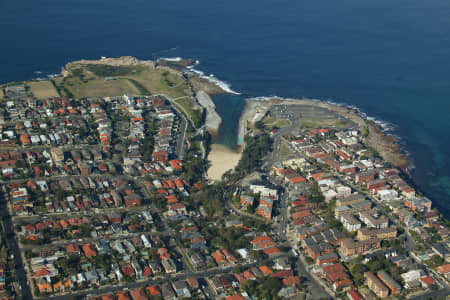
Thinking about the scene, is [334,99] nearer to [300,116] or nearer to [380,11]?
[300,116]

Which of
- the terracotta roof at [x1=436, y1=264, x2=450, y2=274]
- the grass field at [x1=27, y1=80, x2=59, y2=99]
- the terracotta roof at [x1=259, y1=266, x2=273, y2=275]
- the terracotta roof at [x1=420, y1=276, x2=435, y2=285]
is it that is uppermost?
the terracotta roof at [x1=436, y1=264, x2=450, y2=274]

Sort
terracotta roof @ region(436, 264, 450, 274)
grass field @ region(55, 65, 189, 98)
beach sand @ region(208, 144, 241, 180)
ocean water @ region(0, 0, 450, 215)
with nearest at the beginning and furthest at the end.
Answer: terracotta roof @ region(436, 264, 450, 274) → beach sand @ region(208, 144, 241, 180) → ocean water @ region(0, 0, 450, 215) → grass field @ region(55, 65, 189, 98)

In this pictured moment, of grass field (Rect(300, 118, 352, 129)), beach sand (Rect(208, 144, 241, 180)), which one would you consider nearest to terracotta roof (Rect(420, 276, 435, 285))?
beach sand (Rect(208, 144, 241, 180))

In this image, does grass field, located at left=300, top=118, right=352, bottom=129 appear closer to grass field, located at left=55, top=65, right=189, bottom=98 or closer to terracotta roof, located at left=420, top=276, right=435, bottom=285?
grass field, located at left=55, top=65, right=189, bottom=98

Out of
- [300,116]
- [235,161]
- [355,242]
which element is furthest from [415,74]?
[355,242]

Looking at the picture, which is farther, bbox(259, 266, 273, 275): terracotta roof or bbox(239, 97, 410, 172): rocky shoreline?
bbox(239, 97, 410, 172): rocky shoreline
